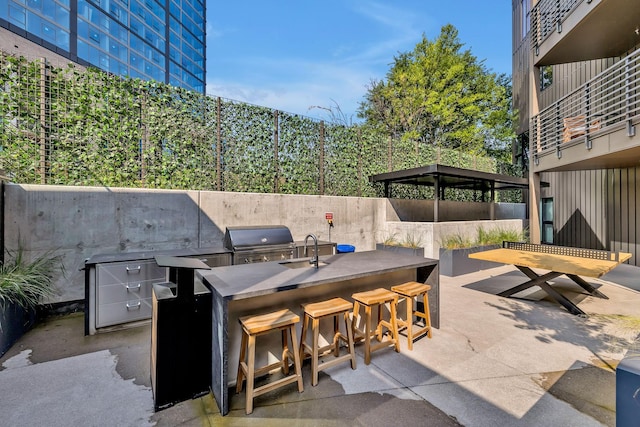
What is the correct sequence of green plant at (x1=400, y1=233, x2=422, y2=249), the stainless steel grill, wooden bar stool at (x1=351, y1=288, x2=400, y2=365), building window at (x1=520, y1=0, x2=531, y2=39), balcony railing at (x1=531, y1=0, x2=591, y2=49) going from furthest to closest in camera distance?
building window at (x1=520, y1=0, x2=531, y2=39)
green plant at (x1=400, y1=233, x2=422, y2=249)
balcony railing at (x1=531, y1=0, x2=591, y2=49)
the stainless steel grill
wooden bar stool at (x1=351, y1=288, x2=400, y2=365)

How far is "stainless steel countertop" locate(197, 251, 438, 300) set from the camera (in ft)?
7.46

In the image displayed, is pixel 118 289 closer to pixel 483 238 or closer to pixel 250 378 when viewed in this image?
pixel 250 378

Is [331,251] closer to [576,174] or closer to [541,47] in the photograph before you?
[541,47]

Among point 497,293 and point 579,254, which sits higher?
point 579,254

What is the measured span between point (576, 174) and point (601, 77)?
4643 mm

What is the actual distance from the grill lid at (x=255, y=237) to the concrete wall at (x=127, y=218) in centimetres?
86

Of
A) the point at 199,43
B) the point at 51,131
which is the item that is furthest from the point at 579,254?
the point at 199,43

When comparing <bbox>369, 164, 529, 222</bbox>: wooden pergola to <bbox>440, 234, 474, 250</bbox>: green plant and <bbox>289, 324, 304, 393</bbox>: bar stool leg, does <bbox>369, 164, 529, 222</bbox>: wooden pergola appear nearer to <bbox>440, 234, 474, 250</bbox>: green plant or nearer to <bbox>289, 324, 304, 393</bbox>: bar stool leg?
<bbox>440, 234, 474, 250</bbox>: green plant

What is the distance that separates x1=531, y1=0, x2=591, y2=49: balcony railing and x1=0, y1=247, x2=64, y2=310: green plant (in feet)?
34.5

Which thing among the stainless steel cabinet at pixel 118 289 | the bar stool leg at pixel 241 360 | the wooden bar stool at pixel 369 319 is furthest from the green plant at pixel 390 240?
the bar stool leg at pixel 241 360

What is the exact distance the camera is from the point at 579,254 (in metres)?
4.99

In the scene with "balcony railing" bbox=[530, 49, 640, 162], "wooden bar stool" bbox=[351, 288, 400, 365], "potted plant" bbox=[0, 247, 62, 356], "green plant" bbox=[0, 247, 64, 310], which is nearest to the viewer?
"wooden bar stool" bbox=[351, 288, 400, 365]

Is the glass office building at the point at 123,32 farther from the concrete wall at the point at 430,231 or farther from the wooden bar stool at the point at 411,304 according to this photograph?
the wooden bar stool at the point at 411,304

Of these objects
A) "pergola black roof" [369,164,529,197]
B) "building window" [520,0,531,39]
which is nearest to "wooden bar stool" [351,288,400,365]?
"pergola black roof" [369,164,529,197]
